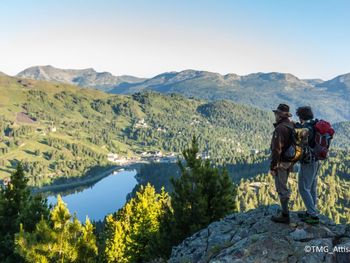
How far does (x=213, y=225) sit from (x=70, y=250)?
1163cm

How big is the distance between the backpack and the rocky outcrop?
142 inches

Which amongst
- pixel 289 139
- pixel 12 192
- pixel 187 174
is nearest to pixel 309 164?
pixel 289 139

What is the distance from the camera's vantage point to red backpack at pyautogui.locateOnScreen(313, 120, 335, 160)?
16609mm

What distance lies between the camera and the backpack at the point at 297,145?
16.3 m

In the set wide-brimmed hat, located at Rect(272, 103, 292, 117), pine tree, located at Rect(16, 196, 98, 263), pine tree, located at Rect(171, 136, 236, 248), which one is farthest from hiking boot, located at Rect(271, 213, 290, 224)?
pine tree, located at Rect(16, 196, 98, 263)

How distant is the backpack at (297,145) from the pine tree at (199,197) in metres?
14.8

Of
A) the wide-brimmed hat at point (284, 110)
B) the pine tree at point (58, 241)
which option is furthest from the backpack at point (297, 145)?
the pine tree at point (58, 241)

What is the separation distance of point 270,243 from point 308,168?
12.8 feet

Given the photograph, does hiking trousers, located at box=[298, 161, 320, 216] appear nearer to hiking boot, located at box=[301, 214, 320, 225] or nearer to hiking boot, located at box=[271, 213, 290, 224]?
hiking boot, located at box=[301, 214, 320, 225]

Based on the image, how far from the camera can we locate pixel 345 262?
1498 cm

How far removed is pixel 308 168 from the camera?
17.1m

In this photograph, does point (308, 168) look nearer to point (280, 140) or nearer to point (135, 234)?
point (280, 140)

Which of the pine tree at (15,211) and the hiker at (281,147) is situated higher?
the hiker at (281,147)

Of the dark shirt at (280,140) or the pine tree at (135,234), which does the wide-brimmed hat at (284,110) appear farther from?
the pine tree at (135,234)
